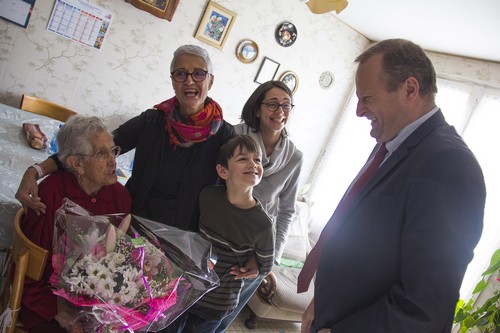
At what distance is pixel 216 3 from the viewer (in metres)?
3.33

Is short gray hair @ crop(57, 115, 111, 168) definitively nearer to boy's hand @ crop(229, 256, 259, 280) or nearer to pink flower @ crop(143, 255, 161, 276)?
pink flower @ crop(143, 255, 161, 276)

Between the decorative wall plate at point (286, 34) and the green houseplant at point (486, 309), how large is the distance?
2726 millimetres

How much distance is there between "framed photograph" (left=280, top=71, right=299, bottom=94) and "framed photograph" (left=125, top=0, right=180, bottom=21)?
4.45 feet

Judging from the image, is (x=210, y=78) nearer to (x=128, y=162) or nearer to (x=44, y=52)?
(x=128, y=162)

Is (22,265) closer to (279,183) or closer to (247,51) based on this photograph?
(279,183)

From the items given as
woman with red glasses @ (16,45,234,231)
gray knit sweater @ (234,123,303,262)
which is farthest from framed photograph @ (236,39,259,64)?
woman with red glasses @ (16,45,234,231)

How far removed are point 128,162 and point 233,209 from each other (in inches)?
Answer: 71.4

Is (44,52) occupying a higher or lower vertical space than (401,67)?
lower

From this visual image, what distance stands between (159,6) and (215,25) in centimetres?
56

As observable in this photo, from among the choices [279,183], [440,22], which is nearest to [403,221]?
[279,183]

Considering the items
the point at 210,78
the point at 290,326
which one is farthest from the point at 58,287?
the point at 290,326

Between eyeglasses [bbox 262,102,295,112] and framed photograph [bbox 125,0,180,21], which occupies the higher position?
framed photograph [bbox 125,0,180,21]

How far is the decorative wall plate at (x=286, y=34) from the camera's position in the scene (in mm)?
3742

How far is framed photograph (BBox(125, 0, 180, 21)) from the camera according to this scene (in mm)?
3009
